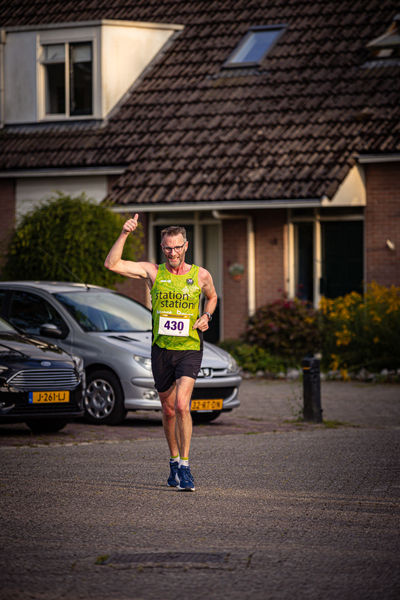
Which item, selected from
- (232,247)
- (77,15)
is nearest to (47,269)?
(232,247)

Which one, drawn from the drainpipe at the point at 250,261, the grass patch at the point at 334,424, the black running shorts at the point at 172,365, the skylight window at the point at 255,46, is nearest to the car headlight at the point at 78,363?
the grass patch at the point at 334,424

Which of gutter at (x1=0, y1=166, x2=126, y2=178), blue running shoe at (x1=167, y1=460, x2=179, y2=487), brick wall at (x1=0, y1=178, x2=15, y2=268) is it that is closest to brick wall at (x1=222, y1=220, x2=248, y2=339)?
gutter at (x1=0, y1=166, x2=126, y2=178)

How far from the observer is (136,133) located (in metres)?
21.3

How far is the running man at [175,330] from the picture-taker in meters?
7.93

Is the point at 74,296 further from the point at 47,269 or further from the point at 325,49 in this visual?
the point at 325,49

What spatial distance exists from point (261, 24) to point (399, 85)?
4.31 m

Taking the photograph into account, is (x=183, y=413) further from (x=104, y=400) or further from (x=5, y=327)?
(x=5, y=327)

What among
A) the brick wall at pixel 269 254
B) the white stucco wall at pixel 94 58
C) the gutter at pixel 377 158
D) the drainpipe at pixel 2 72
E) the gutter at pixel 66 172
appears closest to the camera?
the gutter at pixel 377 158

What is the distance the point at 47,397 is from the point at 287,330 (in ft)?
27.2

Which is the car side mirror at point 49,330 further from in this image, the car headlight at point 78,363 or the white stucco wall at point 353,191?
the white stucco wall at point 353,191

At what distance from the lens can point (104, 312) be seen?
12.9 m

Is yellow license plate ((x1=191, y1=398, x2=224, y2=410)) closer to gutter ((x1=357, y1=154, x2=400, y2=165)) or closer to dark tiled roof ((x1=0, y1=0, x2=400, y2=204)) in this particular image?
dark tiled roof ((x1=0, y1=0, x2=400, y2=204))

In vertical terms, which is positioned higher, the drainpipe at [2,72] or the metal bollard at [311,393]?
the drainpipe at [2,72]

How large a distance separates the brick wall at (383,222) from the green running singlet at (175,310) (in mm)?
11542
